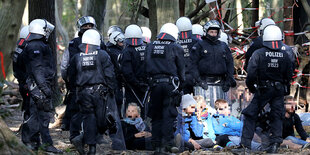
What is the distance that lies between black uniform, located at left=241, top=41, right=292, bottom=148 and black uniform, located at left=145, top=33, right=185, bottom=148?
1369 mm

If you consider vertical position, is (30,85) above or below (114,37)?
below

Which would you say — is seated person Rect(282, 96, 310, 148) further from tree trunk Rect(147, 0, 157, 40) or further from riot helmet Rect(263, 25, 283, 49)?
tree trunk Rect(147, 0, 157, 40)

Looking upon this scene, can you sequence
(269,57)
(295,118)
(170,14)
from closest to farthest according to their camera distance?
(269,57) → (295,118) → (170,14)

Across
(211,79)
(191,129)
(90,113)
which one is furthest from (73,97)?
(211,79)

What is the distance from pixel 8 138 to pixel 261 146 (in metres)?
5.21

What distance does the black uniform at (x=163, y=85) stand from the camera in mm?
10148

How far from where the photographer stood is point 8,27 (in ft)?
26.0

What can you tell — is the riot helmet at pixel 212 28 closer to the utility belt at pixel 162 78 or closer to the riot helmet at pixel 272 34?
the riot helmet at pixel 272 34

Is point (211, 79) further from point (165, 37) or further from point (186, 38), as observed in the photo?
point (165, 37)

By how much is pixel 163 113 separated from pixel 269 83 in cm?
192

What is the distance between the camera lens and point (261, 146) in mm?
11094

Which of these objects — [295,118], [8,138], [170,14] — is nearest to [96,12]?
[170,14]

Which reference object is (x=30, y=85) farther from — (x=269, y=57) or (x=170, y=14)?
(x=170, y=14)

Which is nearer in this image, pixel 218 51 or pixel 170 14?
pixel 218 51
